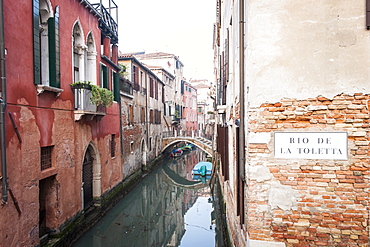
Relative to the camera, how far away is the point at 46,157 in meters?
6.07

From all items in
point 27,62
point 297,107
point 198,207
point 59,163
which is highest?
point 27,62

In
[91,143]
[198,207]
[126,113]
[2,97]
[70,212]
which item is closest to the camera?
[2,97]

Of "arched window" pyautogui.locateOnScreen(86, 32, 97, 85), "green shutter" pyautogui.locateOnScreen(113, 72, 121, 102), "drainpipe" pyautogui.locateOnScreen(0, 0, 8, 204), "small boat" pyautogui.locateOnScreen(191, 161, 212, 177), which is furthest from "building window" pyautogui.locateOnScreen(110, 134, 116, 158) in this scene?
"small boat" pyautogui.locateOnScreen(191, 161, 212, 177)

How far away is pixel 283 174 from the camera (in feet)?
10.8

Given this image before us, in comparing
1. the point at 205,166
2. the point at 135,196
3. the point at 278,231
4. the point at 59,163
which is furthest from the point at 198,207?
the point at 278,231

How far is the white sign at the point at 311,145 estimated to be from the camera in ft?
10.4

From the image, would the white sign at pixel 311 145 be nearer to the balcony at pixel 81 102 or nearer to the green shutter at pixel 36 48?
the green shutter at pixel 36 48

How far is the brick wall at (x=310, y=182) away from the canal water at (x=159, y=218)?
5523 mm

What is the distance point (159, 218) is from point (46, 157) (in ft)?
17.7

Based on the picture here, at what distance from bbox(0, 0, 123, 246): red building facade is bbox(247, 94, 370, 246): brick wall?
13.7ft

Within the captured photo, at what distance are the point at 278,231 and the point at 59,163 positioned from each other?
17.9ft

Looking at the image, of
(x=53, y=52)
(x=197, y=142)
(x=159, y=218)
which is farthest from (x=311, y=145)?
(x=197, y=142)

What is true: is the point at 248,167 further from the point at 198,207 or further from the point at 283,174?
the point at 198,207

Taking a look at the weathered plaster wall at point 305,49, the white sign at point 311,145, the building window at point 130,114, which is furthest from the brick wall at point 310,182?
the building window at point 130,114
